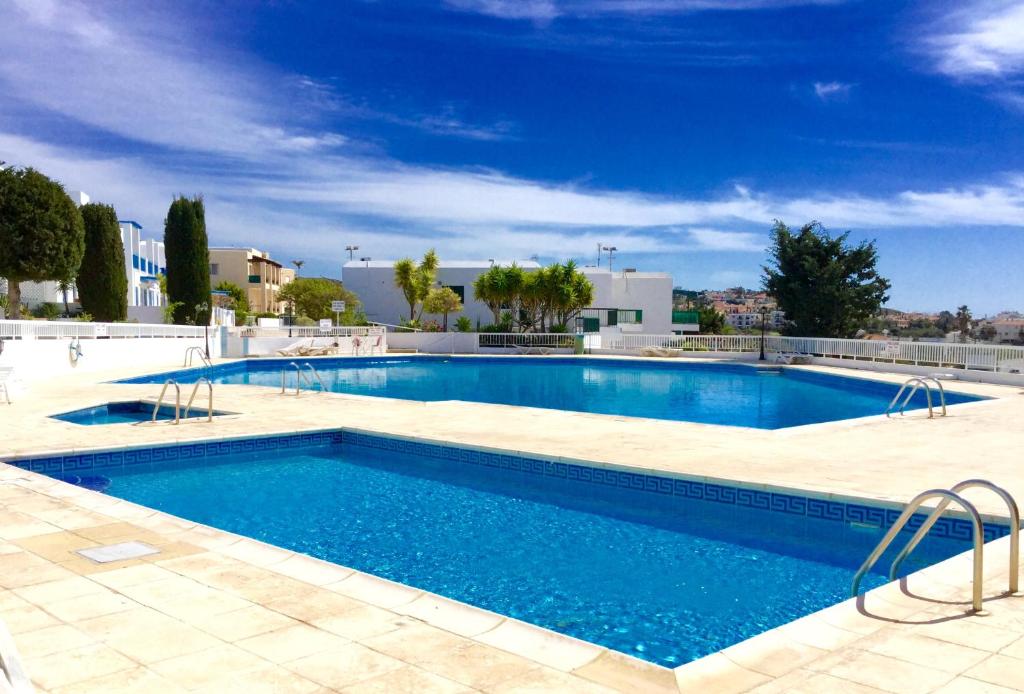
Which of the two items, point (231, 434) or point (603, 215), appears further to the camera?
point (603, 215)

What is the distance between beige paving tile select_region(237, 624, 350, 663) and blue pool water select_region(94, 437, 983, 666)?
1.57 metres

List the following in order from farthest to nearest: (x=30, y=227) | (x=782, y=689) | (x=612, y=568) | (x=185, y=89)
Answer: (x=30, y=227), (x=185, y=89), (x=612, y=568), (x=782, y=689)

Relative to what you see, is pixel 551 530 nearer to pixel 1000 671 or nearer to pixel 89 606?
pixel 89 606

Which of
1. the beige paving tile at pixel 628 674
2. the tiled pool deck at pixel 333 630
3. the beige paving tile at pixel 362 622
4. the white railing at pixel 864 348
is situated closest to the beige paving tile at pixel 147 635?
the tiled pool deck at pixel 333 630

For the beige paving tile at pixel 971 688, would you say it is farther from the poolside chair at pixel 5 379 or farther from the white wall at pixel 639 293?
the white wall at pixel 639 293

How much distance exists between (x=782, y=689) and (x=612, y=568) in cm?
258

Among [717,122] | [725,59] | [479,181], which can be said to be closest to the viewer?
[725,59]

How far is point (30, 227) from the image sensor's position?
20391 mm

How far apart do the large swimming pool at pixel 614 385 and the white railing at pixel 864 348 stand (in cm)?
196

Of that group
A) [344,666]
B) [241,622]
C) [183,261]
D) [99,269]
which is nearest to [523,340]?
[183,261]

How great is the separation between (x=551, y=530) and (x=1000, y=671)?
3.65 m

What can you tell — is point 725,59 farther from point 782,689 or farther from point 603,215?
point 782,689

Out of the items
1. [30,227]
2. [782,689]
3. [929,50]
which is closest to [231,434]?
[782,689]

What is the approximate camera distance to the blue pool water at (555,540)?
173 inches
